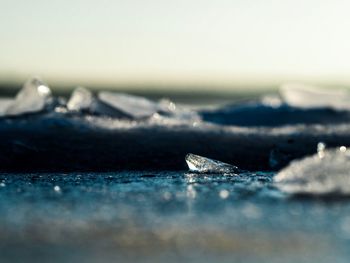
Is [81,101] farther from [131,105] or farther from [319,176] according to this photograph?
[319,176]

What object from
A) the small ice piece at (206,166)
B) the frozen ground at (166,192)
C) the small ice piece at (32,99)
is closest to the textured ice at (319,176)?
the frozen ground at (166,192)

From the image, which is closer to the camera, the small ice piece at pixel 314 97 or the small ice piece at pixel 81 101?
the small ice piece at pixel 81 101

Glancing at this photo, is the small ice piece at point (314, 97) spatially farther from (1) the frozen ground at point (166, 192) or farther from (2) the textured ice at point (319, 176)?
(2) the textured ice at point (319, 176)

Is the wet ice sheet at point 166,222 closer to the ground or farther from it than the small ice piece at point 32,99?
closer to the ground

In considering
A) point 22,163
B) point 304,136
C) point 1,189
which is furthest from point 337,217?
point 304,136

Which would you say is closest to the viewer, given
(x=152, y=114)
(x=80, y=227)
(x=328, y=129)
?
(x=80, y=227)

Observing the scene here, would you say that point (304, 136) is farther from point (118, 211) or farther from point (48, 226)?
point (48, 226)
